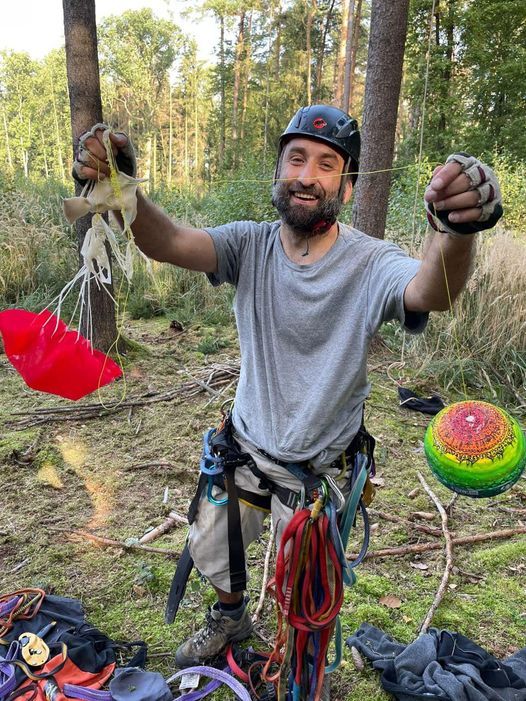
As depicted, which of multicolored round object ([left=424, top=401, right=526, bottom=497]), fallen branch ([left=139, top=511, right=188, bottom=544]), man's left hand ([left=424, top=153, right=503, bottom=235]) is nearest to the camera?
man's left hand ([left=424, top=153, right=503, bottom=235])

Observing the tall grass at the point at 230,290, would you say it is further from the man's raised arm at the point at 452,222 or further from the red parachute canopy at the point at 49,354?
the man's raised arm at the point at 452,222

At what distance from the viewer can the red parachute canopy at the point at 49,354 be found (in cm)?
203

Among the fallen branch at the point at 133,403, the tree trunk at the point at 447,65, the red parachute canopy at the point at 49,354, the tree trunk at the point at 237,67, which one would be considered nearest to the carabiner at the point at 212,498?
the red parachute canopy at the point at 49,354

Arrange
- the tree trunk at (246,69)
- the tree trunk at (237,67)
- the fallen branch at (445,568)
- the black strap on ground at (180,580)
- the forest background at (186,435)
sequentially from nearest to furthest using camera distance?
the black strap on ground at (180,580), the fallen branch at (445,568), the forest background at (186,435), the tree trunk at (237,67), the tree trunk at (246,69)

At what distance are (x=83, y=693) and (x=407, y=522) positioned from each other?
2.10 meters

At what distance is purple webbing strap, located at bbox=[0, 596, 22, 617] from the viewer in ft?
7.74

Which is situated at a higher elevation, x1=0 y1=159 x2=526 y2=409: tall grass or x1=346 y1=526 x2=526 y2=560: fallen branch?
x1=0 y1=159 x2=526 y2=409: tall grass

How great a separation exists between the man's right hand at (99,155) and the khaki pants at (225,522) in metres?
1.08

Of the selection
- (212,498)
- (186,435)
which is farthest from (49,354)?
(186,435)

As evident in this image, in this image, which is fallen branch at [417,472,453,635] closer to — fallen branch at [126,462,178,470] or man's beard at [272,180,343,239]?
fallen branch at [126,462,178,470]

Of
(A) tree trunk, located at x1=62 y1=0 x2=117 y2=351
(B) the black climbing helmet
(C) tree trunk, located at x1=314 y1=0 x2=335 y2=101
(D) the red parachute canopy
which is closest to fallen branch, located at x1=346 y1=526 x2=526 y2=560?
→ (D) the red parachute canopy

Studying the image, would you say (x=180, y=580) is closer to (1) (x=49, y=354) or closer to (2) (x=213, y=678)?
(2) (x=213, y=678)

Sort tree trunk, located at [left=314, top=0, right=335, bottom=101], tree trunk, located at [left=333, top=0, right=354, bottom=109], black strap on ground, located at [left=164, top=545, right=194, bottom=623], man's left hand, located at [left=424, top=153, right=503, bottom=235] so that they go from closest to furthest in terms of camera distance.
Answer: man's left hand, located at [left=424, top=153, right=503, bottom=235] < black strap on ground, located at [left=164, top=545, right=194, bottom=623] < tree trunk, located at [left=333, top=0, right=354, bottom=109] < tree trunk, located at [left=314, top=0, right=335, bottom=101]

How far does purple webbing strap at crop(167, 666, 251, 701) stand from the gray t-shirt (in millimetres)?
1056
